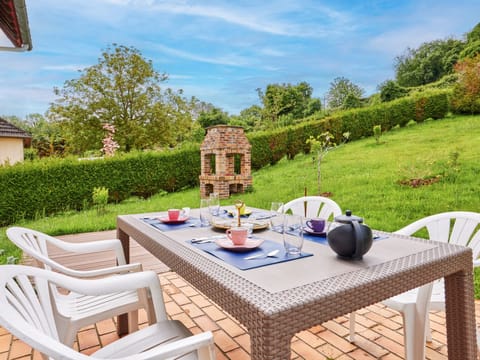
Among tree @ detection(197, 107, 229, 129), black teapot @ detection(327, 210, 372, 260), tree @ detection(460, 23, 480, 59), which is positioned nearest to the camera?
black teapot @ detection(327, 210, 372, 260)

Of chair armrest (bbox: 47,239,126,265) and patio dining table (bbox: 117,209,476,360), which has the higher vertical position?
patio dining table (bbox: 117,209,476,360)

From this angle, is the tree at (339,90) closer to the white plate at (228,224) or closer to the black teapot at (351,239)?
the white plate at (228,224)

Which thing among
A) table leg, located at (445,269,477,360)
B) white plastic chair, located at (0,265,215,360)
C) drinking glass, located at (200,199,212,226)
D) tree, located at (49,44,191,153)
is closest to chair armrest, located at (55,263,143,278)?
white plastic chair, located at (0,265,215,360)

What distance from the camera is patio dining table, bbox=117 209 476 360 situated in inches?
30.7

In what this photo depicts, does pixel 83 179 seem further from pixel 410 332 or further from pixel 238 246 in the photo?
pixel 410 332

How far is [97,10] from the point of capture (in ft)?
A: 33.0

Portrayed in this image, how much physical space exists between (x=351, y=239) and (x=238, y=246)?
44 centimetres

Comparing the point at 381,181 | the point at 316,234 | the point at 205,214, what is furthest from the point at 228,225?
the point at 381,181

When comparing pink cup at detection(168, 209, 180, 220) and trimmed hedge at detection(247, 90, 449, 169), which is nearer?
pink cup at detection(168, 209, 180, 220)

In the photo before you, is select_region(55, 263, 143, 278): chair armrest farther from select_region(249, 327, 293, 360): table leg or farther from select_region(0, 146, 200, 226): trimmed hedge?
select_region(0, 146, 200, 226): trimmed hedge

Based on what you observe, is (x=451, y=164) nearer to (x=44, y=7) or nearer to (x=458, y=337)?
(x=458, y=337)

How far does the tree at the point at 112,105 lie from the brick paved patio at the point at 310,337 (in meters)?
9.87

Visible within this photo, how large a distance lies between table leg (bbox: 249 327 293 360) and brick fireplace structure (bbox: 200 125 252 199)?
601cm

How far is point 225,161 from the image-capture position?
6781 millimetres
